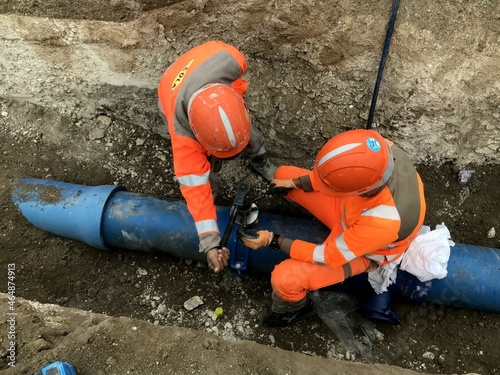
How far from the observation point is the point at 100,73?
3898 mm

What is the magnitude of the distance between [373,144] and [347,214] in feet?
2.02

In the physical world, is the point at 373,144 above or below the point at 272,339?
above

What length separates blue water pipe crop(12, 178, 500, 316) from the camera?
3146mm

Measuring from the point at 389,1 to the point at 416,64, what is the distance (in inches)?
21.6

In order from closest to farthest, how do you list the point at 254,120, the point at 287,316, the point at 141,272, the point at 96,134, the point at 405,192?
the point at 405,192 → the point at 287,316 → the point at 141,272 → the point at 254,120 → the point at 96,134

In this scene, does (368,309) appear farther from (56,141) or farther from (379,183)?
(56,141)

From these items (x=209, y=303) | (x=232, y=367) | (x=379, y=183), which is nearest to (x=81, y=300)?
(x=209, y=303)

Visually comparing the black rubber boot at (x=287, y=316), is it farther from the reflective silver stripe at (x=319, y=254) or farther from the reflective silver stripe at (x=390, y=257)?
the reflective silver stripe at (x=390, y=257)

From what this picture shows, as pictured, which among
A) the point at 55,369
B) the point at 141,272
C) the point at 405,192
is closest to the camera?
the point at 55,369

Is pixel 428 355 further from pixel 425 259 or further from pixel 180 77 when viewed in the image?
pixel 180 77

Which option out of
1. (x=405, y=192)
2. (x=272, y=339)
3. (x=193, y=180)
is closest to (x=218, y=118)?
(x=193, y=180)

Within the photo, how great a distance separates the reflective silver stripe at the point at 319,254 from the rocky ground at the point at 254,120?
91cm

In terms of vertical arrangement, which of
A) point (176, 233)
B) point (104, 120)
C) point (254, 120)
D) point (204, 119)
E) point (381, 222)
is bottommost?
point (176, 233)

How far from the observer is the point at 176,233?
3373mm
